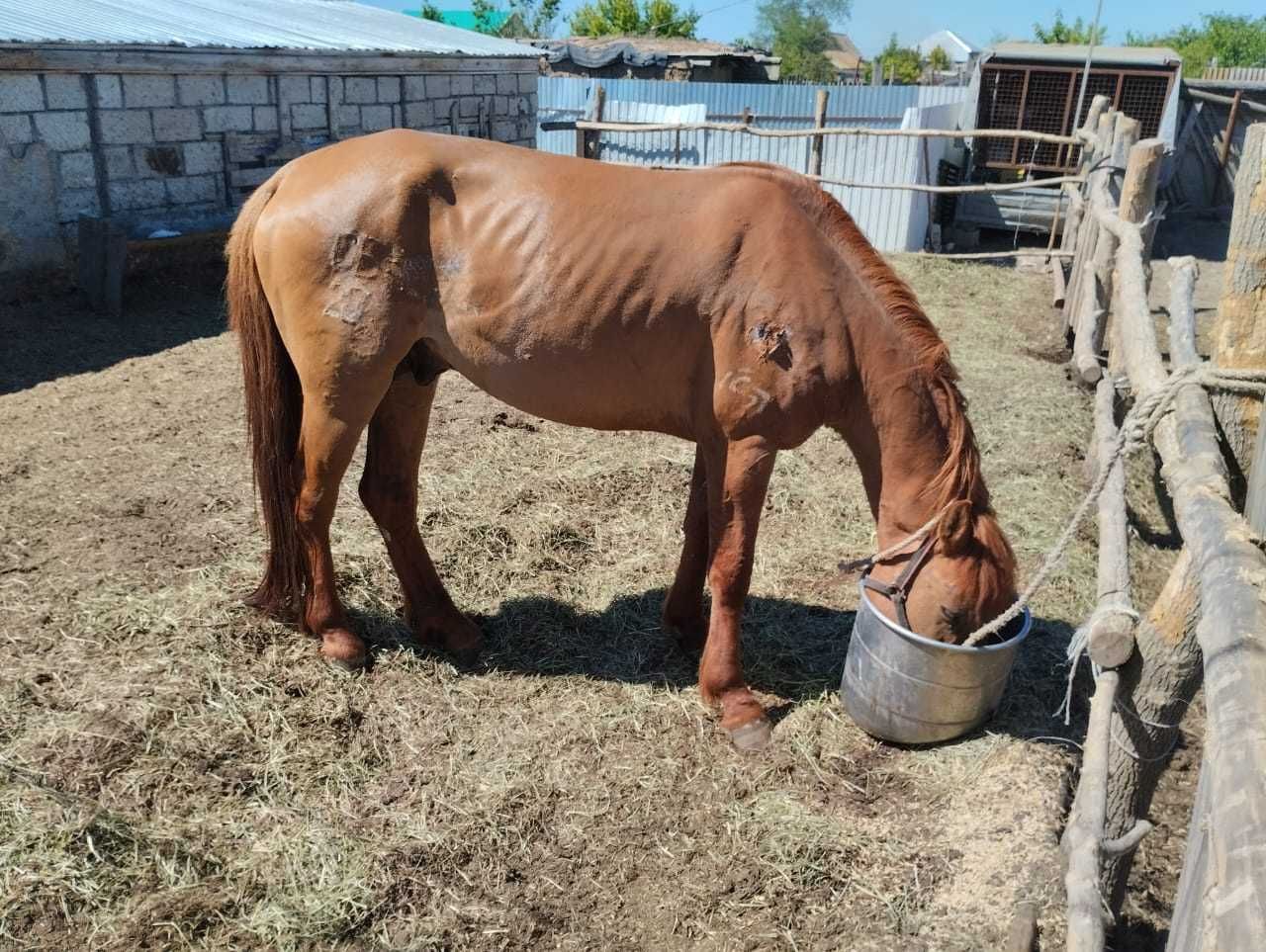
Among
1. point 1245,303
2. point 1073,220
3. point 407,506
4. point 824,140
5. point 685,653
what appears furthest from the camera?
point 824,140

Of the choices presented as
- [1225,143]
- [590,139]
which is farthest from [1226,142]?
[590,139]

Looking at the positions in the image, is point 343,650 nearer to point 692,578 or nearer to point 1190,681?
point 692,578

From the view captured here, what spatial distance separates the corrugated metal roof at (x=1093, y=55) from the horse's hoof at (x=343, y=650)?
14613mm

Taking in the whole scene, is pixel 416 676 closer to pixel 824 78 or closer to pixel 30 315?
pixel 30 315

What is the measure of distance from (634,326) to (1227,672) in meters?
2.13

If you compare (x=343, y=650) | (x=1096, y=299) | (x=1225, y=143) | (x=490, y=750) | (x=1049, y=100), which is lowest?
(x=490, y=750)

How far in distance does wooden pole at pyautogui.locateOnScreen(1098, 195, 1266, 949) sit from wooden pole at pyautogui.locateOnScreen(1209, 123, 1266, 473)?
40 cm

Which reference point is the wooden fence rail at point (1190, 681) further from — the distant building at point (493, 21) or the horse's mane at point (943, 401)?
the distant building at point (493, 21)

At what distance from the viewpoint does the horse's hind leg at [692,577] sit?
3.77m

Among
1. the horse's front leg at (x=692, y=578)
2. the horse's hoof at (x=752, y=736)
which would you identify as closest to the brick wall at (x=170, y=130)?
the horse's front leg at (x=692, y=578)

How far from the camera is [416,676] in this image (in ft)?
12.0

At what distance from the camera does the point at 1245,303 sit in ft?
9.23

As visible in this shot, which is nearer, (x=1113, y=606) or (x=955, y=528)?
(x=1113, y=606)

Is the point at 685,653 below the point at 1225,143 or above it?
below
